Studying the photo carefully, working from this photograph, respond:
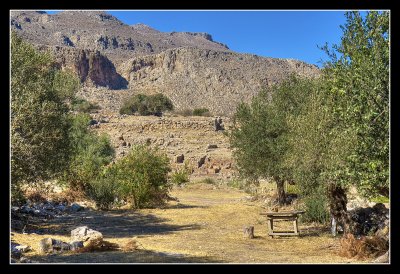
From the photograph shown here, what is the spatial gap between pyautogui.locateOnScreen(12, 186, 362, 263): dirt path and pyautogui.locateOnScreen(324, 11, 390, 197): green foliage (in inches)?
98.7

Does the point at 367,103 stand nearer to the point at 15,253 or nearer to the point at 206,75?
the point at 15,253

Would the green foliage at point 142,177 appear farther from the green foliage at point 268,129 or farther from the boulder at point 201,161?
the boulder at point 201,161

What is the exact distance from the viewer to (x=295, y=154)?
55.5ft

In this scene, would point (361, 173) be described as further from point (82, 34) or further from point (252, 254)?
point (82, 34)

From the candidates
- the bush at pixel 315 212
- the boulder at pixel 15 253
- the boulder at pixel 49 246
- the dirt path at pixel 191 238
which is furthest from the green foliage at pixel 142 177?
the boulder at pixel 15 253

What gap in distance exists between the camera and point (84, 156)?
34094 millimetres

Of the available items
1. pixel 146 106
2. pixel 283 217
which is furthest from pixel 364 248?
pixel 146 106

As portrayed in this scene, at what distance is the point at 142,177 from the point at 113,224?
696cm

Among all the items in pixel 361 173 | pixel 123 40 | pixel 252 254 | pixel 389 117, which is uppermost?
pixel 123 40

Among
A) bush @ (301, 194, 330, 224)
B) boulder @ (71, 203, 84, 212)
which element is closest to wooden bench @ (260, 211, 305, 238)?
bush @ (301, 194, 330, 224)

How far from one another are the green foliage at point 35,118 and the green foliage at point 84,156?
5.31 meters

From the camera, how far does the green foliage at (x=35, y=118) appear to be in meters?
15.1
